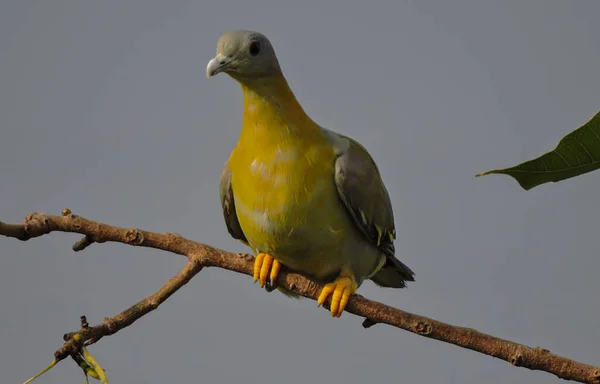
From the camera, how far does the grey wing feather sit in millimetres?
1861

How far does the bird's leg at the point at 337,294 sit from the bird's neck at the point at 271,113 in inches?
14.7

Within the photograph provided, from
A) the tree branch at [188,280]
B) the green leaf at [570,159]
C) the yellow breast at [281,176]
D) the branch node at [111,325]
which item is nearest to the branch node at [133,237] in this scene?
the tree branch at [188,280]

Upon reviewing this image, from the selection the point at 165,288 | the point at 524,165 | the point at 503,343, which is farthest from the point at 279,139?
→ the point at 524,165

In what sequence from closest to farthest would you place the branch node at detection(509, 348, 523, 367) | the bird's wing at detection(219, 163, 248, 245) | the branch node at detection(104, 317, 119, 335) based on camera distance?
the branch node at detection(104, 317, 119, 335) < the branch node at detection(509, 348, 523, 367) < the bird's wing at detection(219, 163, 248, 245)

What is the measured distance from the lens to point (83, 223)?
1545 millimetres

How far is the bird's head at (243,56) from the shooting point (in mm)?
1637

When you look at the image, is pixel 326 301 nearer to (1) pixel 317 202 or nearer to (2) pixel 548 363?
(1) pixel 317 202

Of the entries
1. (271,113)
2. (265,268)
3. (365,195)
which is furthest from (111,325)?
(365,195)

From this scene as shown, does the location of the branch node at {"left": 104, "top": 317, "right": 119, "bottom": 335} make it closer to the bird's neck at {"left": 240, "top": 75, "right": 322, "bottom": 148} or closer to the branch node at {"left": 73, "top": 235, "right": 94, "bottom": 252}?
the branch node at {"left": 73, "top": 235, "right": 94, "bottom": 252}

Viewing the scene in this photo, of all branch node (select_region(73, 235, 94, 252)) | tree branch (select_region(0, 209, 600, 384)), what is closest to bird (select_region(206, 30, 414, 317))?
tree branch (select_region(0, 209, 600, 384))

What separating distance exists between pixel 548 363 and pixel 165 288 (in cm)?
Result: 80

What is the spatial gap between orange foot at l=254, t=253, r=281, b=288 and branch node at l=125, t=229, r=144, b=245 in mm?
363

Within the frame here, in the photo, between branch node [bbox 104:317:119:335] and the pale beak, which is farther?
the pale beak

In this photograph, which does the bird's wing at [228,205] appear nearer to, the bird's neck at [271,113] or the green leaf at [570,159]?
the bird's neck at [271,113]
